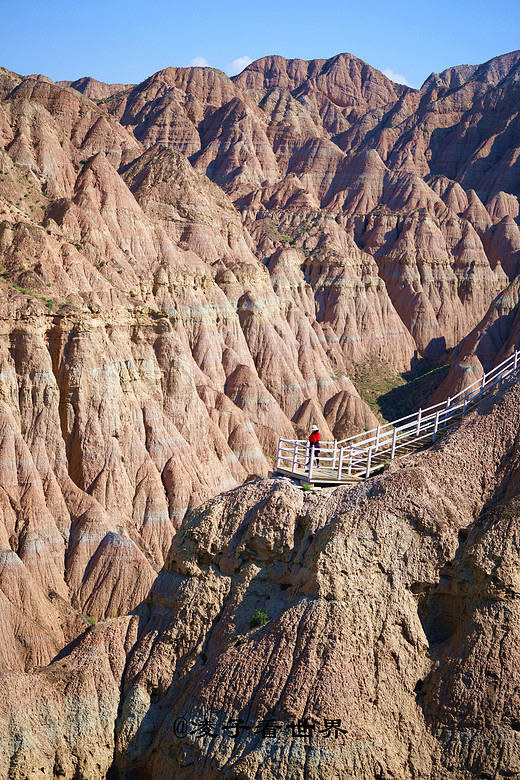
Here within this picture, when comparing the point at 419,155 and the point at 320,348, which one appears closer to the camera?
the point at 320,348

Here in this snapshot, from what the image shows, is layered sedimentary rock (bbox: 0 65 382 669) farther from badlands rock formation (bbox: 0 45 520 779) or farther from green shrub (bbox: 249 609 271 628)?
green shrub (bbox: 249 609 271 628)

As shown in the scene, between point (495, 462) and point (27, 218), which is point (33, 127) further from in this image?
point (495, 462)

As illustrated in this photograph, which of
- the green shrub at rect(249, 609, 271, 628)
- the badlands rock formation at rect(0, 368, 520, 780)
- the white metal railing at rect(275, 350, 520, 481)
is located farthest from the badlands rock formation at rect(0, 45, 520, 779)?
the white metal railing at rect(275, 350, 520, 481)

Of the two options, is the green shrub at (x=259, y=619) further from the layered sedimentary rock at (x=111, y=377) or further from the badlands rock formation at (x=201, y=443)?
the layered sedimentary rock at (x=111, y=377)

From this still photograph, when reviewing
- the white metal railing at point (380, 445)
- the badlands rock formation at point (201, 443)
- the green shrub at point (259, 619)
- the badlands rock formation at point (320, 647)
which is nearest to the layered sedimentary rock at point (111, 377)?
the badlands rock formation at point (201, 443)

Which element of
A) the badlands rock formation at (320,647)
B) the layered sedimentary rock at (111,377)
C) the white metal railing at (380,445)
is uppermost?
the layered sedimentary rock at (111,377)

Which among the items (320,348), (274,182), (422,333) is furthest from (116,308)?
(274,182)
